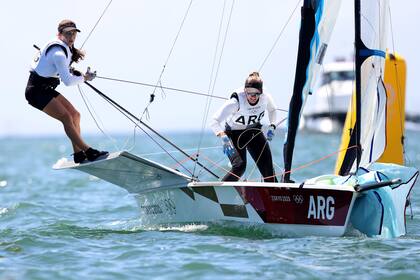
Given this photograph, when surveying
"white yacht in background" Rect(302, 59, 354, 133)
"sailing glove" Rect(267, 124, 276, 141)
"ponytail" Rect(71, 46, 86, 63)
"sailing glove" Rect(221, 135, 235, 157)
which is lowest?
"sailing glove" Rect(221, 135, 235, 157)

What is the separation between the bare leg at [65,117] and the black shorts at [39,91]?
0.05 m

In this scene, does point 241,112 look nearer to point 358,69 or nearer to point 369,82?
point 358,69

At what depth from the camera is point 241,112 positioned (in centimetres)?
880

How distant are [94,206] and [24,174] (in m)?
9.99

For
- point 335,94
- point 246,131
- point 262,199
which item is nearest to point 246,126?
point 246,131

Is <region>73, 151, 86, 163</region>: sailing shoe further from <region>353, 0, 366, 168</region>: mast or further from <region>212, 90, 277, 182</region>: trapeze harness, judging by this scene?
<region>353, 0, 366, 168</region>: mast

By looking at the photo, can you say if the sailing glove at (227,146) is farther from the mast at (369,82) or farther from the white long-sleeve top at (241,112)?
the mast at (369,82)

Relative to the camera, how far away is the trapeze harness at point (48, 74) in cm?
813

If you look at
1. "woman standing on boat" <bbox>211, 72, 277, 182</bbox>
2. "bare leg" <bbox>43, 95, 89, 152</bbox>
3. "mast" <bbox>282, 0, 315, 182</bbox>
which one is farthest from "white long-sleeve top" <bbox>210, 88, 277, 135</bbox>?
"bare leg" <bbox>43, 95, 89, 152</bbox>

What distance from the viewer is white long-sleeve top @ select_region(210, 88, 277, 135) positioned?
8695mm

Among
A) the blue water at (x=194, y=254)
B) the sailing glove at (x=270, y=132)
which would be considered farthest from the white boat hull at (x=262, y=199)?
the sailing glove at (x=270, y=132)

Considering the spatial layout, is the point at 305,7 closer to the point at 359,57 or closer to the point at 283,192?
the point at 359,57

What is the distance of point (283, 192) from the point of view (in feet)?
26.1

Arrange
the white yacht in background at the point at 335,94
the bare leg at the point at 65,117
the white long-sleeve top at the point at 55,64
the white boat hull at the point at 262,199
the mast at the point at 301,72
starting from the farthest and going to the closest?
the white yacht in background at the point at 335,94
the mast at the point at 301,72
the bare leg at the point at 65,117
the white long-sleeve top at the point at 55,64
the white boat hull at the point at 262,199
